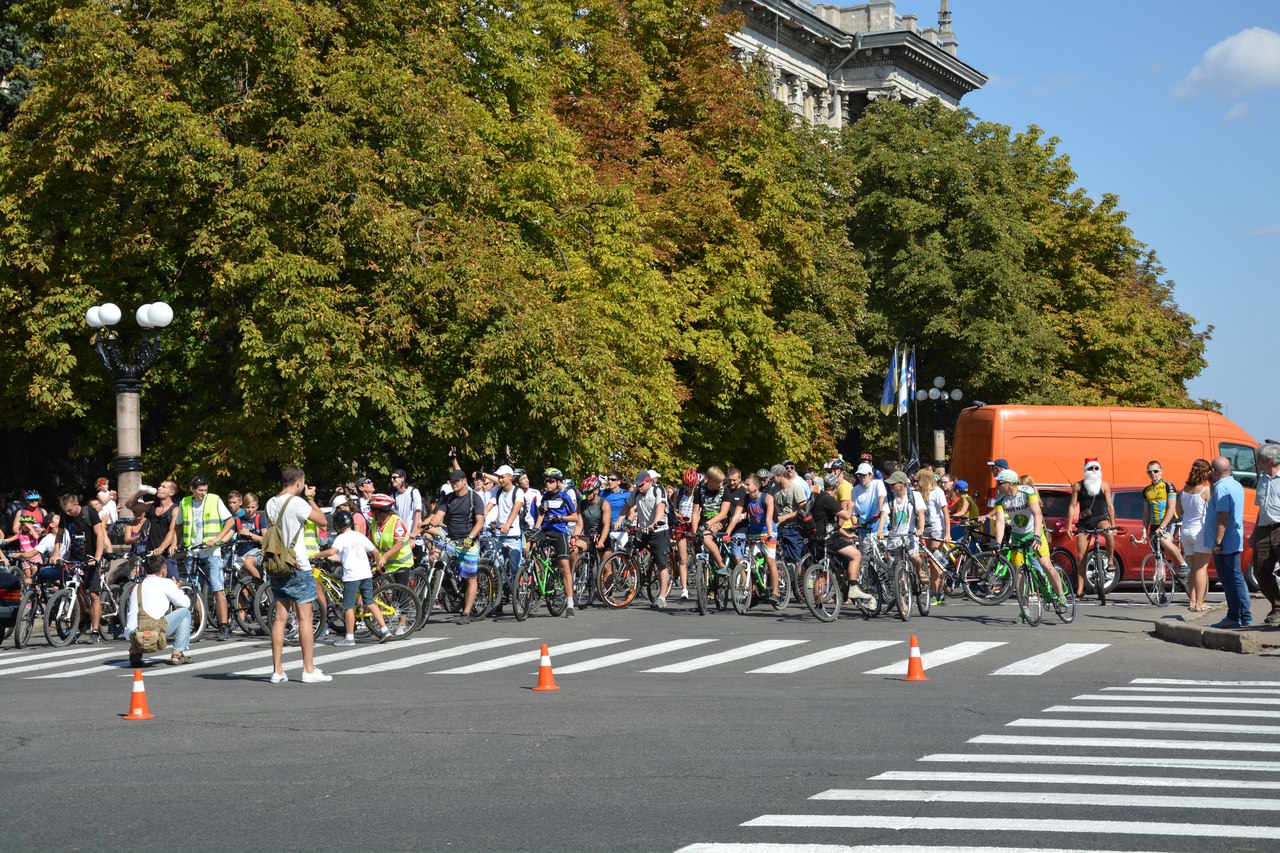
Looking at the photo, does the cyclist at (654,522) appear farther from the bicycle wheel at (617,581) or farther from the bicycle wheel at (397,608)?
the bicycle wheel at (397,608)

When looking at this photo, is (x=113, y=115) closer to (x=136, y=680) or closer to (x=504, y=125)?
(x=504, y=125)

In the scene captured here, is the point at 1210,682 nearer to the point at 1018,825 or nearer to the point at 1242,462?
the point at 1018,825

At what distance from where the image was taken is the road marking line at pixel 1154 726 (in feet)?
35.9

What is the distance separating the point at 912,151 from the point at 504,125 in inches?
1062

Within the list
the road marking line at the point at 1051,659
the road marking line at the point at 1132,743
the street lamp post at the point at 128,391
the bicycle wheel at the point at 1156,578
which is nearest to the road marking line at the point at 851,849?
the road marking line at the point at 1132,743

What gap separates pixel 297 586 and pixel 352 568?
319cm

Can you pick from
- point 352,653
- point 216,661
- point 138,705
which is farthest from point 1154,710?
point 216,661

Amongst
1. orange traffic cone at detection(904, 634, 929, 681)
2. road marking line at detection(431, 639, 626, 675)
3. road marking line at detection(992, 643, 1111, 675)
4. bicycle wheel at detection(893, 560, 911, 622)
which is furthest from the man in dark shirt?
road marking line at detection(992, 643, 1111, 675)

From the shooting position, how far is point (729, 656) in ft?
56.5

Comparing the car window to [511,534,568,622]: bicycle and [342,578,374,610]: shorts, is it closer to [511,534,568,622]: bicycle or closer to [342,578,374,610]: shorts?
[511,534,568,622]: bicycle

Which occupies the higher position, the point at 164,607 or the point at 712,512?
the point at 712,512

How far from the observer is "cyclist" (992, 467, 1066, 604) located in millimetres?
19906

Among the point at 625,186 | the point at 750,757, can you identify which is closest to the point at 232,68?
the point at 625,186

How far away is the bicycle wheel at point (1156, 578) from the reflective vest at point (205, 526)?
12.0 m
